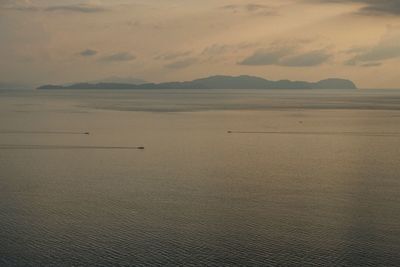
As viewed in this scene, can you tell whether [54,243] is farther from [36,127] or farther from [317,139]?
[36,127]

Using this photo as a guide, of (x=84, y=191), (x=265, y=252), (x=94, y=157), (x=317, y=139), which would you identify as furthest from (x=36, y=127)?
(x=265, y=252)

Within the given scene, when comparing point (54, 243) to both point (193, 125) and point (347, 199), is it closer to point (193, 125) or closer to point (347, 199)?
point (347, 199)

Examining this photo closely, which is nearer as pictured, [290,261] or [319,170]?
[290,261]

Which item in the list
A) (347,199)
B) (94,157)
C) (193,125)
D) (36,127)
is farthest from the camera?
(193,125)

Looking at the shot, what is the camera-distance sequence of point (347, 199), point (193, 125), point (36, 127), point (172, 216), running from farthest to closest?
point (193, 125), point (36, 127), point (347, 199), point (172, 216)

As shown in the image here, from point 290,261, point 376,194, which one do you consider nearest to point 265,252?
point 290,261

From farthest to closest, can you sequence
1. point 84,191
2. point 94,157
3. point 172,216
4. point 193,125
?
Answer: point 193,125, point 94,157, point 84,191, point 172,216
